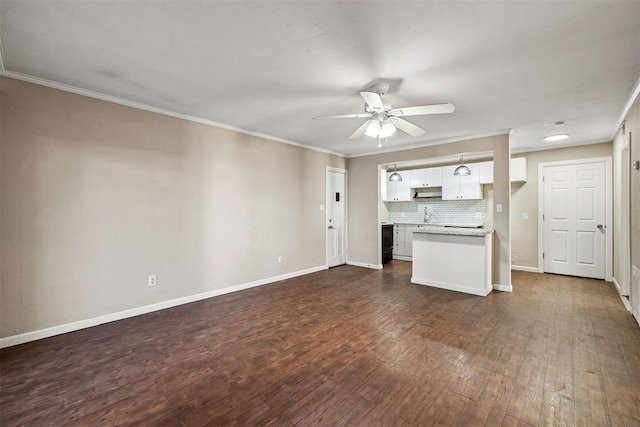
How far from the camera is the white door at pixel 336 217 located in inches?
236

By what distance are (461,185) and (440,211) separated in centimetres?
92

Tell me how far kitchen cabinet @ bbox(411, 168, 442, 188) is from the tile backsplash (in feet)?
1.68

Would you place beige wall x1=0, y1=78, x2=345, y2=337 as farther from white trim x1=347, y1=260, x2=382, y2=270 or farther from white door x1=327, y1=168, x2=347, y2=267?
white trim x1=347, y1=260, x2=382, y2=270

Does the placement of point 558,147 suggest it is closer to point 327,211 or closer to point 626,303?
point 626,303

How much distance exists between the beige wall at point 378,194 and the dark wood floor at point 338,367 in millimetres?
1011

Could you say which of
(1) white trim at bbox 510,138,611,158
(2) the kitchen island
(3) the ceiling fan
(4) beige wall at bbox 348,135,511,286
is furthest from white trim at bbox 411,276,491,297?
(1) white trim at bbox 510,138,611,158

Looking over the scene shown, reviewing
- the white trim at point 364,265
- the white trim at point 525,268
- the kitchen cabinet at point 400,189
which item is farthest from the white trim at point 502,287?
the kitchen cabinet at point 400,189

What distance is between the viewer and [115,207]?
315 cm

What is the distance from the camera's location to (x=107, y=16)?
183 cm

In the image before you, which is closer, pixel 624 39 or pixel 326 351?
pixel 624 39

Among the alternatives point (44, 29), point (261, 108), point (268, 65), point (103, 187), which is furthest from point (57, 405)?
point (261, 108)

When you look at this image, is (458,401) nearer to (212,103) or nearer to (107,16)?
(107,16)

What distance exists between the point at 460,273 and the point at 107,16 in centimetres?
491

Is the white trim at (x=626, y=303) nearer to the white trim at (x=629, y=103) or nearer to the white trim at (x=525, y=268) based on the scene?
the white trim at (x=525, y=268)
